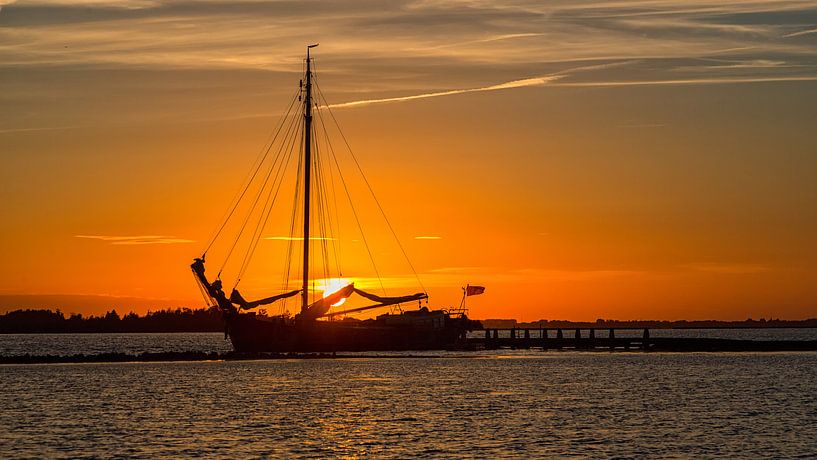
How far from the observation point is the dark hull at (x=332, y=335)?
364ft

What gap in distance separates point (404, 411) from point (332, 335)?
173 ft

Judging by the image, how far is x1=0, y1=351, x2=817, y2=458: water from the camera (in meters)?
48.3

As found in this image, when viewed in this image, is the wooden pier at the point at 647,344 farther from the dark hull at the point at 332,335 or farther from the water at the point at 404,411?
the water at the point at 404,411

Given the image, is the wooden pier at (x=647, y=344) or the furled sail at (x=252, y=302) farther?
the wooden pier at (x=647, y=344)

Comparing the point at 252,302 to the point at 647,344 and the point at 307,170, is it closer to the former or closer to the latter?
the point at 307,170

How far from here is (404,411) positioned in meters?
62.9

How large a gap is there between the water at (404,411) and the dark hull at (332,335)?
269 inches

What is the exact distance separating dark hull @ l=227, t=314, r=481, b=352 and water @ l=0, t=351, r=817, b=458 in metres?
6.83

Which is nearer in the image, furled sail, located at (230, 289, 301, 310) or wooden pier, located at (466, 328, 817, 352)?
furled sail, located at (230, 289, 301, 310)

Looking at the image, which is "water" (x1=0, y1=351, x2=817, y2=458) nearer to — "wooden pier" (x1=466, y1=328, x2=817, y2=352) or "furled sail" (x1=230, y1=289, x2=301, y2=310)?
"furled sail" (x1=230, y1=289, x2=301, y2=310)

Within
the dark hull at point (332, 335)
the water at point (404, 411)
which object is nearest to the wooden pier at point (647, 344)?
the dark hull at point (332, 335)

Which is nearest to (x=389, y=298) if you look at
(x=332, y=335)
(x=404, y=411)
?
(x=332, y=335)

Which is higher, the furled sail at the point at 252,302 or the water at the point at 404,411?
the furled sail at the point at 252,302

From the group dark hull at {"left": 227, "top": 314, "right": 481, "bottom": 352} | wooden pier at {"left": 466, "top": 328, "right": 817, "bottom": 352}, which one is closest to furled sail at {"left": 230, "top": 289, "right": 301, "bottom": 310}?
dark hull at {"left": 227, "top": 314, "right": 481, "bottom": 352}
